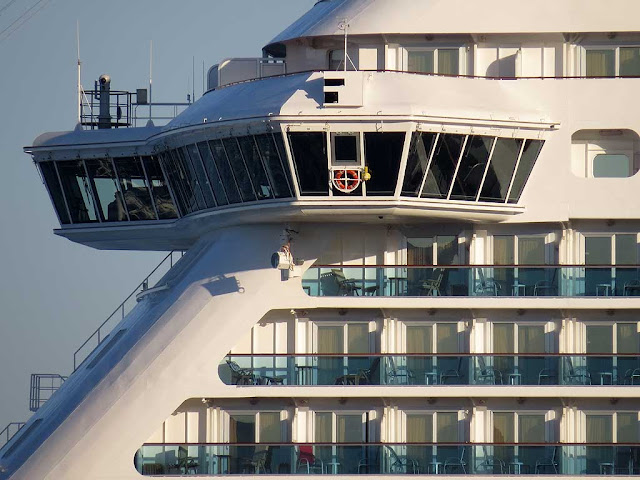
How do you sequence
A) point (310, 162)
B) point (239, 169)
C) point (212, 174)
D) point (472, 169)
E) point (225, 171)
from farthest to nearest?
point (212, 174)
point (225, 171)
point (239, 169)
point (472, 169)
point (310, 162)

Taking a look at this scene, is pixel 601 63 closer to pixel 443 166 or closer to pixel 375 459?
pixel 443 166

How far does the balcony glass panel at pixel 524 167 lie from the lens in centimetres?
4025

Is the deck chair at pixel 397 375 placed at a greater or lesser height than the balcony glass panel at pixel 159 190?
lesser

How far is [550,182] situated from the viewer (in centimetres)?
4088

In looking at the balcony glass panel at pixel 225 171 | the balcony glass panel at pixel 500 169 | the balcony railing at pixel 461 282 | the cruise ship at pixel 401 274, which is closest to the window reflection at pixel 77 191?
the cruise ship at pixel 401 274

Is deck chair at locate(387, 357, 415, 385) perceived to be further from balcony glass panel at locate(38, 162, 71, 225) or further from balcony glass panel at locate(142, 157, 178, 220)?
balcony glass panel at locate(38, 162, 71, 225)

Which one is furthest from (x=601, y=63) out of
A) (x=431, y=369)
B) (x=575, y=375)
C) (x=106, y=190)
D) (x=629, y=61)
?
(x=106, y=190)

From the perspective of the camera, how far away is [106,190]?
1758 inches

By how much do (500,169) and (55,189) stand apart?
11263 millimetres

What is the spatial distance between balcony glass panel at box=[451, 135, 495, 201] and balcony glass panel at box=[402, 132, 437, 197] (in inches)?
31.5

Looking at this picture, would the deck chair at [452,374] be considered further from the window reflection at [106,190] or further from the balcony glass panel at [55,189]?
the balcony glass panel at [55,189]

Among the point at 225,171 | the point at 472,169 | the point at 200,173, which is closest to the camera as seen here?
the point at 472,169

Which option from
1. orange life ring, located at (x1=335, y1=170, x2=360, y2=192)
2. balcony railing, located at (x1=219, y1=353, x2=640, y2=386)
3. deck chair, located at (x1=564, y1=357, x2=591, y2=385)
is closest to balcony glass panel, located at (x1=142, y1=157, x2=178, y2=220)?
balcony railing, located at (x1=219, y1=353, x2=640, y2=386)

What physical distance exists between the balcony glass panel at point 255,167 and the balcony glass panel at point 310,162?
899 mm
